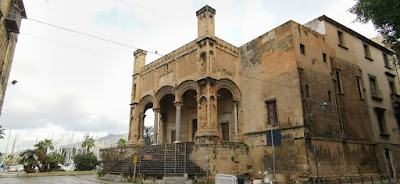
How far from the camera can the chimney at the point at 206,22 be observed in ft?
58.9

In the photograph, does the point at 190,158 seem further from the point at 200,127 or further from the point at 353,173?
the point at 353,173

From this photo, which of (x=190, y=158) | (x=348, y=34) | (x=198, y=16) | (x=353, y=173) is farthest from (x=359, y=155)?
(x=198, y=16)

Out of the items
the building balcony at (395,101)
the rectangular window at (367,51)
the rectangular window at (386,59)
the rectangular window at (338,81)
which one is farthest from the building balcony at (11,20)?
the rectangular window at (386,59)

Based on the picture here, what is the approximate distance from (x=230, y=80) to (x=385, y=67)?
14860 mm

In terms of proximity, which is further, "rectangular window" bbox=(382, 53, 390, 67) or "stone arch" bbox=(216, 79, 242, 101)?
"rectangular window" bbox=(382, 53, 390, 67)

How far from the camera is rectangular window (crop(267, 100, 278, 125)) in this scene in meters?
16.2

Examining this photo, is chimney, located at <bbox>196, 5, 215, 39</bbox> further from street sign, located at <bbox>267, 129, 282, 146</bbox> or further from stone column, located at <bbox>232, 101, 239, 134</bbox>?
street sign, located at <bbox>267, 129, 282, 146</bbox>

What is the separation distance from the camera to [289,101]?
1513 centimetres

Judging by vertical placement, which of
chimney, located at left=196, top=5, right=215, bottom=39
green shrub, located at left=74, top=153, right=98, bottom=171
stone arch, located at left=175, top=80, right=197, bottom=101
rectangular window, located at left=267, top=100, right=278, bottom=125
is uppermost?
chimney, located at left=196, top=5, right=215, bottom=39

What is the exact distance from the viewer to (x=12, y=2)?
13.8m

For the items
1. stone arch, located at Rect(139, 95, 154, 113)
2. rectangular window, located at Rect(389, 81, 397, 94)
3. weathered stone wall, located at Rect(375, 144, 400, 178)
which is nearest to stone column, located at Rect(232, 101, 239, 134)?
stone arch, located at Rect(139, 95, 154, 113)

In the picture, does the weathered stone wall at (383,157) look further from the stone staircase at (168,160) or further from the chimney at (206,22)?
the chimney at (206,22)

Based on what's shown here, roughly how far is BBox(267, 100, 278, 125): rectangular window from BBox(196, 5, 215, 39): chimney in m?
6.37

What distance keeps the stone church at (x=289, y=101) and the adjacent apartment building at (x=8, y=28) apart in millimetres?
9430
